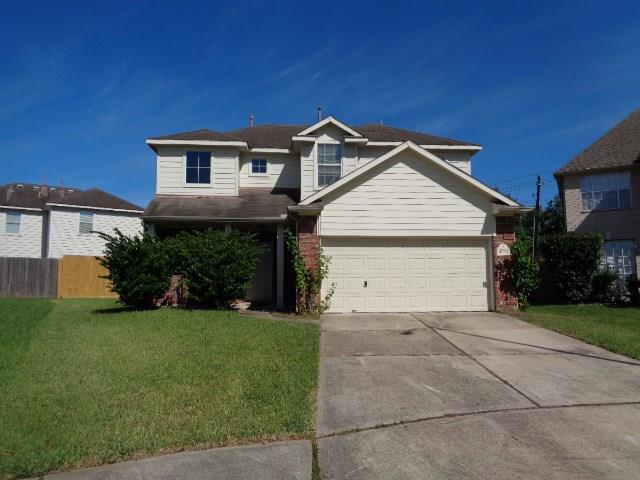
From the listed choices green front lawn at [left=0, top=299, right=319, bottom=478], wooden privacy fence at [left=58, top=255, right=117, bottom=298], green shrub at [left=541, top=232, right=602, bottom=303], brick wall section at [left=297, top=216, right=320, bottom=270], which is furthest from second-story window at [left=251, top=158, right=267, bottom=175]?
green shrub at [left=541, top=232, right=602, bottom=303]

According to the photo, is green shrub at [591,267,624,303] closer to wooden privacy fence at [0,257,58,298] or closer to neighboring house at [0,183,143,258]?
wooden privacy fence at [0,257,58,298]

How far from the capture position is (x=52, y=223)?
24.4 meters

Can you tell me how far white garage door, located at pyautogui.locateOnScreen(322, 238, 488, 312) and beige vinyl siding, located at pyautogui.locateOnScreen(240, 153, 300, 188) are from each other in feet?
19.2

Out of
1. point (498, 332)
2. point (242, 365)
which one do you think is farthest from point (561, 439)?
point (498, 332)

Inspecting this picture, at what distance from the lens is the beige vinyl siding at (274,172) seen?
57.8 ft

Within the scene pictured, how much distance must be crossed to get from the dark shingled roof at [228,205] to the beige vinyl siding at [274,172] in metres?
0.30

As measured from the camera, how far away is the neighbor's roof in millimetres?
16891

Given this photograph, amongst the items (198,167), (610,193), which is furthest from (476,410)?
(610,193)

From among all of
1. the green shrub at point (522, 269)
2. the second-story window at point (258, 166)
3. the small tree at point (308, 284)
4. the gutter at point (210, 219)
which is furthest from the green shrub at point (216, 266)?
the green shrub at point (522, 269)

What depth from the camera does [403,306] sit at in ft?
41.1

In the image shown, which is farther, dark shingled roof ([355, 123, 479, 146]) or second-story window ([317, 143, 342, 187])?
dark shingled roof ([355, 123, 479, 146])

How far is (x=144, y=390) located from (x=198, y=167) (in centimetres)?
1270

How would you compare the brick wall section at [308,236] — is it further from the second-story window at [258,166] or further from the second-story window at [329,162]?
the second-story window at [258,166]

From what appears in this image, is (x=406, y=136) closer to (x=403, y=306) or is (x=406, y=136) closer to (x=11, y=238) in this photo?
(x=403, y=306)
